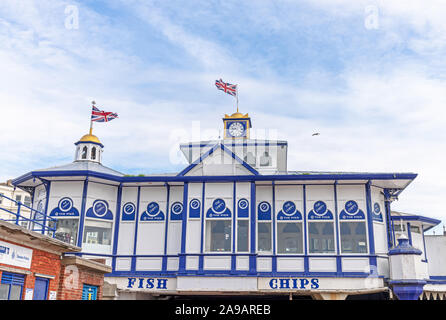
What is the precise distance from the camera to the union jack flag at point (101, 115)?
91.6ft

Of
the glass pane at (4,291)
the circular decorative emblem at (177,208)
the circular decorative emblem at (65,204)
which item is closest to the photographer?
the glass pane at (4,291)

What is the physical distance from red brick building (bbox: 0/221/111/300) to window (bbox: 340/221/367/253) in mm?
12012

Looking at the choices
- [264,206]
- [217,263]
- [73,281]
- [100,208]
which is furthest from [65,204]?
[264,206]

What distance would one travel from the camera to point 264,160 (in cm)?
2839

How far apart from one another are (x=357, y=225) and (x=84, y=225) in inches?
536

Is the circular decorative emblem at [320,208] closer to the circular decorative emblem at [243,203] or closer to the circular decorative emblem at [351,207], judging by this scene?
the circular decorative emblem at [351,207]

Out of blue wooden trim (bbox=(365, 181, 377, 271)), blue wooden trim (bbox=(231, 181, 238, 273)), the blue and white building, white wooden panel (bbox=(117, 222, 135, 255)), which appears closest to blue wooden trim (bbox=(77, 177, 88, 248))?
the blue and white building

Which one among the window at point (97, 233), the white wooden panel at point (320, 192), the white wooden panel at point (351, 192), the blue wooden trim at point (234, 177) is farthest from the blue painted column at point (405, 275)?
the window at point (97, 233)

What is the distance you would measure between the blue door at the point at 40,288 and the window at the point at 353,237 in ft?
46.5

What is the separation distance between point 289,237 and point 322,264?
206 centimetres

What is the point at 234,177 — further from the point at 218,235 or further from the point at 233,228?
the point at 218,235

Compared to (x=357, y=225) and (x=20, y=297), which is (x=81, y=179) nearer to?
(x=20, y=297)

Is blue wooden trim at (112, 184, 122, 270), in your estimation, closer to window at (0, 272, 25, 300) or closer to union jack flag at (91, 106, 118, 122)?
union jack flag at (91, 106, 118, 122)

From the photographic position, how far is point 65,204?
24.6 meters
